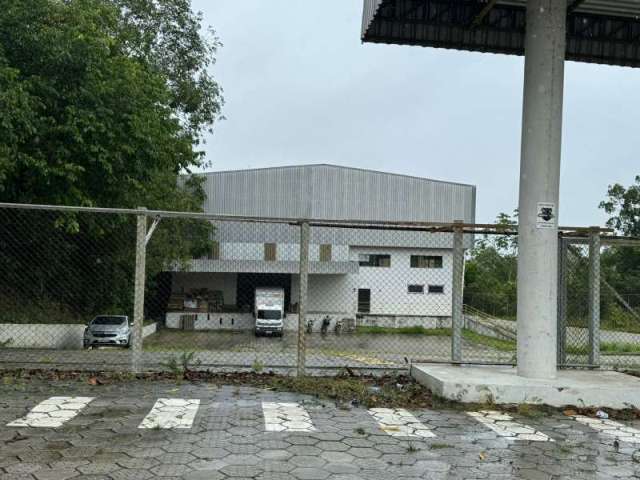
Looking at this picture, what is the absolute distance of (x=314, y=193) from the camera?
45.7 meters

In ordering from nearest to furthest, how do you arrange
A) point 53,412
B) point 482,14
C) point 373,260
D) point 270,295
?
point 53,412 → point 482,14 → point 270,295 → point 373,260

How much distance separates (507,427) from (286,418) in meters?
2.30

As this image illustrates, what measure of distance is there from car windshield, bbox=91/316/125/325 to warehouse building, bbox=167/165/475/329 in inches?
734

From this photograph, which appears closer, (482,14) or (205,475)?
(205,475)

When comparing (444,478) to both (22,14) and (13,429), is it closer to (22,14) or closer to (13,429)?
(13,429)

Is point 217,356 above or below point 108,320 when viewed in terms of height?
above

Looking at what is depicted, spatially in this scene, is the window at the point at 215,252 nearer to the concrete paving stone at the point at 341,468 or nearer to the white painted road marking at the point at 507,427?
the white painted road marking at the point at 507,427

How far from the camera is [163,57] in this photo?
29031mm

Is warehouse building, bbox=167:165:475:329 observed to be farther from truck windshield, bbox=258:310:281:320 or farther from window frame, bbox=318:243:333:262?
truck windshield, bbox=258:310:281:320

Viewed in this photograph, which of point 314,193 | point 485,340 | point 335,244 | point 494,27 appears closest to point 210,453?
point 494,27

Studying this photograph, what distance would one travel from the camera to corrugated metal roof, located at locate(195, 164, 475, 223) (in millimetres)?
45438

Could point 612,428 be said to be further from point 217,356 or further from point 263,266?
point 263,266

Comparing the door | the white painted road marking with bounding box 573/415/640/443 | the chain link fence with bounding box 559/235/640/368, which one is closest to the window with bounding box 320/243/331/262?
the door

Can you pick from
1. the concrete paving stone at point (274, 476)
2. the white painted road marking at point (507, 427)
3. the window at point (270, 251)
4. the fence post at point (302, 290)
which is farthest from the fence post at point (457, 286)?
the window at point (270, 251)
